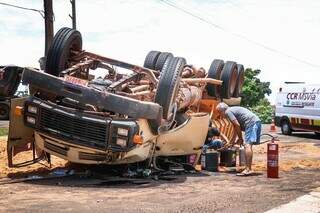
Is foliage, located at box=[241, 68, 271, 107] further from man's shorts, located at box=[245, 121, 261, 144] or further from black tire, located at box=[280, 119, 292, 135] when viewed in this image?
man's shorts, located at box=[245, 121, 261, 144]

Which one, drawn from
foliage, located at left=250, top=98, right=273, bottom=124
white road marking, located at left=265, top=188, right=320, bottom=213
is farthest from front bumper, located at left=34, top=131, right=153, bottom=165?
foliage, located at left=250, top=98, right=273, bottom=124

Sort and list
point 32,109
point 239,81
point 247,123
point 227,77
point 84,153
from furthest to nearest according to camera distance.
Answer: point 239,81
point 227,77
point 247,123
point 32,109
point 84,153

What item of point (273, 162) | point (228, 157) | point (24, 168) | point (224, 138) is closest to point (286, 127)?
point (224, 138)

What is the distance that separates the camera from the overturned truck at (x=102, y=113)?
28.3 feet

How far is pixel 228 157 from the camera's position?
11758mm

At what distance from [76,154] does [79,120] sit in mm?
618

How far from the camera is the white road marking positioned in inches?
274

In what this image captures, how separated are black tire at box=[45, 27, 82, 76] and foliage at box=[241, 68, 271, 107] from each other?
38.6 meters

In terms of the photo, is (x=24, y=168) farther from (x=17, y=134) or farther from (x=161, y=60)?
(x=161, y=60)

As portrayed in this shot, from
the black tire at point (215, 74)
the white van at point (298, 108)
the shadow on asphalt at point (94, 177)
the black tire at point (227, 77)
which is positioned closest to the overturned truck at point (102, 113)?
the shadow on asphalt at point (94, 177)

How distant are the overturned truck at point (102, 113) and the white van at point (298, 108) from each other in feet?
42.2

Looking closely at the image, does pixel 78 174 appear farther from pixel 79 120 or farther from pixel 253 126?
pixel 253 126

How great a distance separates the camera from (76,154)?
8.94m

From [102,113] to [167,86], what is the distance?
3.66ft
